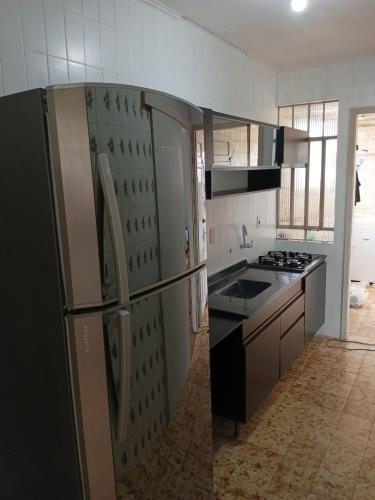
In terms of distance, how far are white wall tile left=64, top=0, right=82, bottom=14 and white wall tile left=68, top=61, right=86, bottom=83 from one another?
243 millimetres

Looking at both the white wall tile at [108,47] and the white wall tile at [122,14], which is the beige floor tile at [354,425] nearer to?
the white wall tile at [108,47]

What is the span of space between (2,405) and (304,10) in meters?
2.74

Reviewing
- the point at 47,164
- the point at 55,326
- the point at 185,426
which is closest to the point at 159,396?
the point at 185,426

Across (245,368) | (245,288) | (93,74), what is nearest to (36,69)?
(93,74)

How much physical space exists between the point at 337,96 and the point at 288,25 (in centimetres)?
139

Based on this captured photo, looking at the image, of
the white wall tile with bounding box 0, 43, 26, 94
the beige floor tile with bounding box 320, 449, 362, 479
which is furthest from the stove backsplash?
the white wall tile with bounding box 0, 43, 26, 94

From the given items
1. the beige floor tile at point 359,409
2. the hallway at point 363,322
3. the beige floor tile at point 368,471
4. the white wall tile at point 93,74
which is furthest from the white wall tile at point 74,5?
the hallway at point 363,322

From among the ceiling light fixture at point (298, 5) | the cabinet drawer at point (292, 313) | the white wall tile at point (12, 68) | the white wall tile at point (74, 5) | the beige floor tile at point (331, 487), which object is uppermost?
the ceiling light fixture at point (298, 5)

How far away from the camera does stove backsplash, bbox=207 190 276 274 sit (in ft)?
A: 11.3

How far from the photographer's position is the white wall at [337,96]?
3951 millimetres

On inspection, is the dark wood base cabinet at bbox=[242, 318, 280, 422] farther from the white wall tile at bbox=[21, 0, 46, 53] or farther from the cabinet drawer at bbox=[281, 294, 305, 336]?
the white wall tile at bbox=[21, 0, 46, 53]

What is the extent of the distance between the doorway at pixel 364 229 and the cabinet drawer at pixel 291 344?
1845 millimetres

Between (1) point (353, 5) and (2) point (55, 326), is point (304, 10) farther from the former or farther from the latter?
(2) point (55, 326)

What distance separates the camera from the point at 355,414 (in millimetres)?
3129
